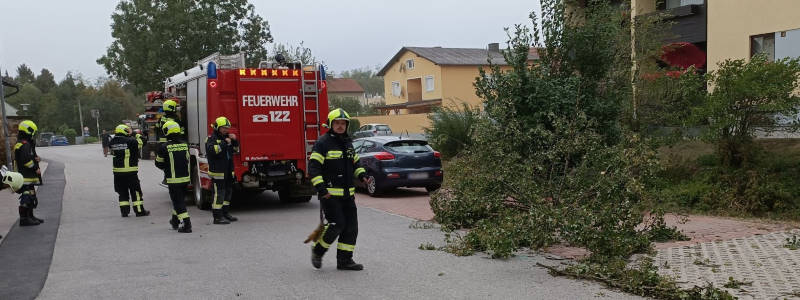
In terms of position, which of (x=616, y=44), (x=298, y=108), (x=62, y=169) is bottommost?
(x=62, y=169)

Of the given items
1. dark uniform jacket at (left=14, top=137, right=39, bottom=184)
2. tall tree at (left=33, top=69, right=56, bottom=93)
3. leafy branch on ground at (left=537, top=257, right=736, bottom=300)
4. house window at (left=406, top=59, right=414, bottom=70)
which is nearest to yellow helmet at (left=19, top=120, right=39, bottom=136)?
dark uniform jacket at (left=14, top=137, right=39, bottom=184)

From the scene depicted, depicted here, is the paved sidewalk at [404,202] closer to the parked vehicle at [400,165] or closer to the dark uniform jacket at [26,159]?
the parked vehicle at [400,165]

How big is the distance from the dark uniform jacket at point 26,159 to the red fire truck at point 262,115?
268 centimetres

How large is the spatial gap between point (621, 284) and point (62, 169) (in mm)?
24900

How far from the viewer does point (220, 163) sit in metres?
10.5

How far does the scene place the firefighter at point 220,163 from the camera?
1034cm

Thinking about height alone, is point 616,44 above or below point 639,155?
above

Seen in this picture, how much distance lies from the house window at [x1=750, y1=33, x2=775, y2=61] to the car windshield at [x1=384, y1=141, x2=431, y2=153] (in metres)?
9.87

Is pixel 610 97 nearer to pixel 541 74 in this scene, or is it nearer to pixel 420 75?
pixel 541 74

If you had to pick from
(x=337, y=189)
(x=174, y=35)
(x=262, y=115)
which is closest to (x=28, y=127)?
(x=262, y=115)

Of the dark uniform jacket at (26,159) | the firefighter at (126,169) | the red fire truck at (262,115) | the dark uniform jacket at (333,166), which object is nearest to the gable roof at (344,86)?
the red fire truck at (262,115)

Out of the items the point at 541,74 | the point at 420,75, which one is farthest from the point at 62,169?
the point at 420,75

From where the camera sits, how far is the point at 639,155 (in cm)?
776

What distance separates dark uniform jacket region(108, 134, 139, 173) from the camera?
1138 cm
